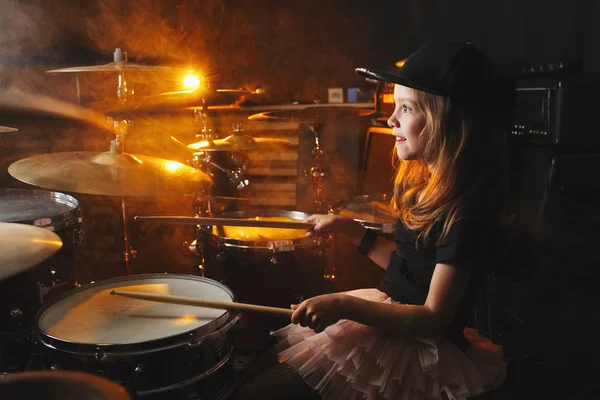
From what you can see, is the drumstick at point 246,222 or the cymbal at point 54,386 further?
the drumstick at point 246,222

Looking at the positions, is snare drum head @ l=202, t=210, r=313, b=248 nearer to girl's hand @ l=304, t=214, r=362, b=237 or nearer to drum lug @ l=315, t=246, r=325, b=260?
drum lug @ l=315, t=246, r=325, b=260

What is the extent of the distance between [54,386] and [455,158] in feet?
3.12

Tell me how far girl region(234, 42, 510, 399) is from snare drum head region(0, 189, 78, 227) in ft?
3.40

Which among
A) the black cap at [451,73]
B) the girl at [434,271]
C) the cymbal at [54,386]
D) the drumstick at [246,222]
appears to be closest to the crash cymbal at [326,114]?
the drumstick at [246,222]

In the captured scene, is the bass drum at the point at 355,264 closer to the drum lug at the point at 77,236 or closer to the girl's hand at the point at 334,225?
the girl's hand at the point at 334,225

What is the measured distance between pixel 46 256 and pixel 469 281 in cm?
88

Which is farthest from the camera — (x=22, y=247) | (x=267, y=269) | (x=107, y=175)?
(x=267, y=269)

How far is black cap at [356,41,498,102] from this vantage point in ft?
3.96

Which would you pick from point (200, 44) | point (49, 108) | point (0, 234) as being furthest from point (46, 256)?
point (200, 44)

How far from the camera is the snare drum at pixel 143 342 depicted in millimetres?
1193

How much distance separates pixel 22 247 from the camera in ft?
3.31

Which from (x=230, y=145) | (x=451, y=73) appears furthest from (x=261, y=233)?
(x=451, y=73)

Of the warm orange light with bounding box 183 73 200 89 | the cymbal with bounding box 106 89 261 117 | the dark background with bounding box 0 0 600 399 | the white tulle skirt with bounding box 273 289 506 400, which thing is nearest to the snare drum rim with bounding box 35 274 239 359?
the white tulle skirt with bounding box 273 289 506 400

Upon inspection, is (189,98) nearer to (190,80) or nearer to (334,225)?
(190,80)
